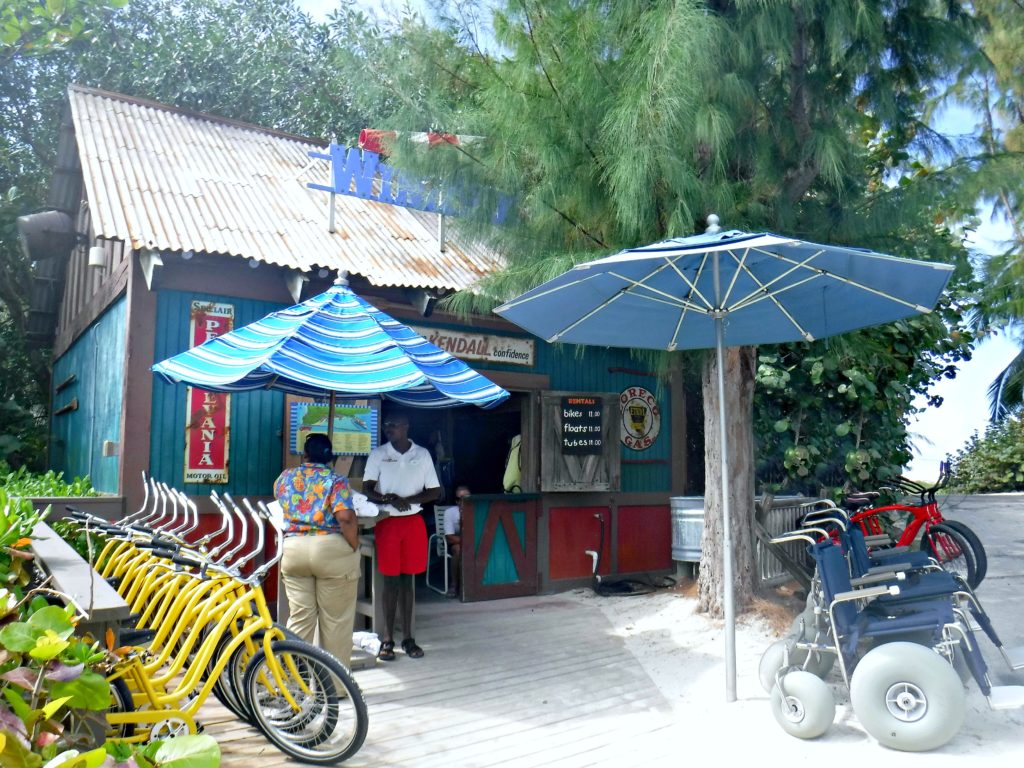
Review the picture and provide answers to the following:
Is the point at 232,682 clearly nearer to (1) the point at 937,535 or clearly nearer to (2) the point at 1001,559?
(1) the point at 937,535

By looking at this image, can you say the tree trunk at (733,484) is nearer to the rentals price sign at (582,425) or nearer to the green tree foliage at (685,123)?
the green tree foliage at (685,123)

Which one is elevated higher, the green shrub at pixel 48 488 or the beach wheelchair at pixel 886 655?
the green shrub at pixel 48 488

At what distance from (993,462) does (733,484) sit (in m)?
13.2

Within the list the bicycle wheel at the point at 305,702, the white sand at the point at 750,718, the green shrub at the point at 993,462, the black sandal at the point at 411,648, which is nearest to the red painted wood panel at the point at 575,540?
the white sand at the point at 750,718

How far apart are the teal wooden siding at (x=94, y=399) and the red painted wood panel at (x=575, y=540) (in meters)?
4.30

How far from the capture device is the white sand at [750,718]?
13.1ft

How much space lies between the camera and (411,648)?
5.92 meters

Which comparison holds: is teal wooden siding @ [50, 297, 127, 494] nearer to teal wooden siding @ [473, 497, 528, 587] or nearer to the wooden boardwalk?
the wooden boardwalk

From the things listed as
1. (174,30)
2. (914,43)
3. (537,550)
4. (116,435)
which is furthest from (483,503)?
(174,30)

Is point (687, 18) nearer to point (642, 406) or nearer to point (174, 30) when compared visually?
point (642, 406)

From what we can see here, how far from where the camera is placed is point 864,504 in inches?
Result: 322

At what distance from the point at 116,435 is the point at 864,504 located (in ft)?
23.2

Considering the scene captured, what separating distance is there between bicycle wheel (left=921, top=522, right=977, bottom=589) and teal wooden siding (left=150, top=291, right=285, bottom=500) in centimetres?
586

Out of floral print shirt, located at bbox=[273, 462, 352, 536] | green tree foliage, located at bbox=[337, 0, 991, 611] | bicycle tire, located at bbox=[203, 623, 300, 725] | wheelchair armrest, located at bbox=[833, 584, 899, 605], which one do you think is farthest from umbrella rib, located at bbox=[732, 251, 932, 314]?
bicycle tire, located at bbox=[203, 623, 300, 725]
